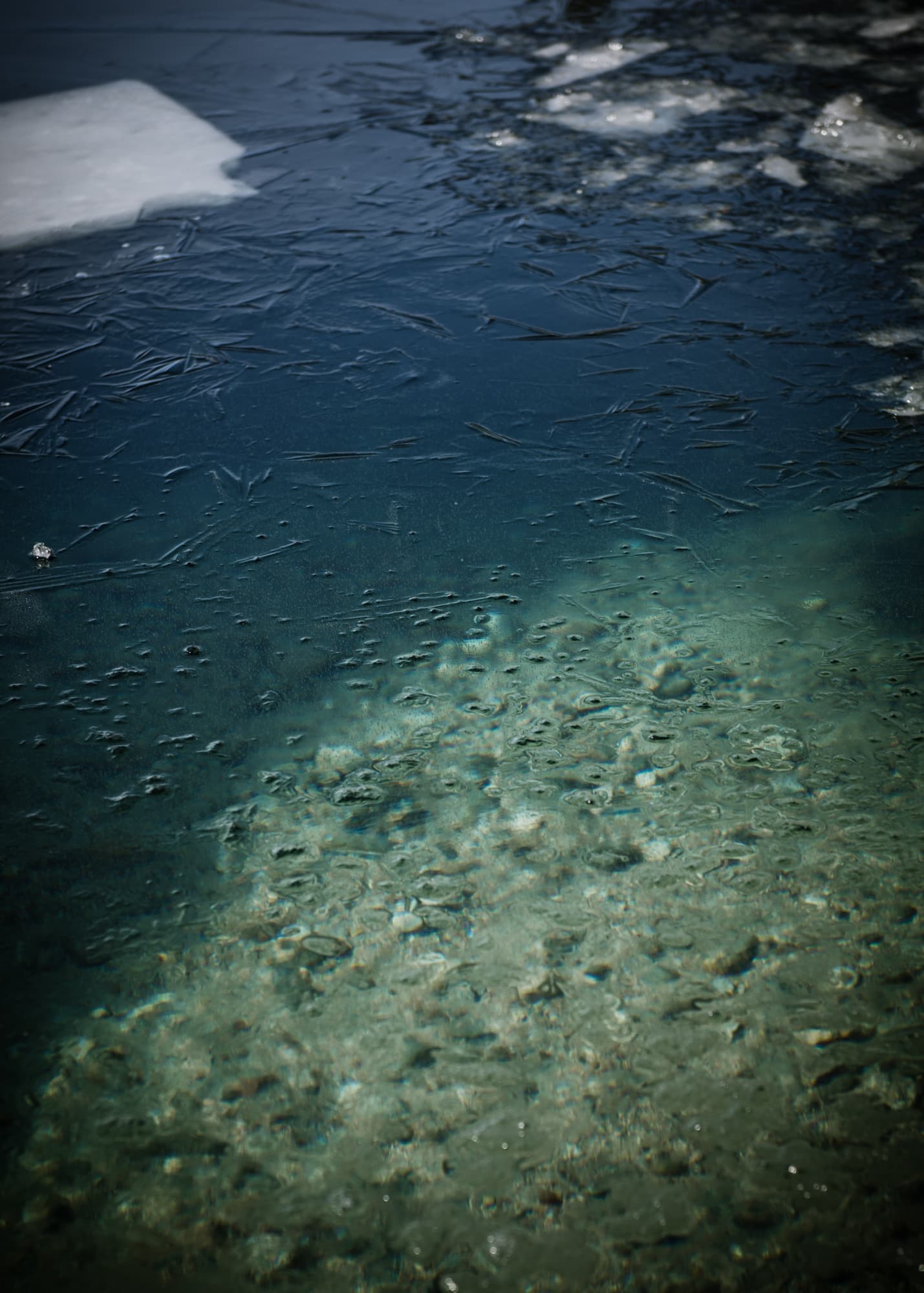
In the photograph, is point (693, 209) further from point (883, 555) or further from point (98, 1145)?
point (98, 1145)

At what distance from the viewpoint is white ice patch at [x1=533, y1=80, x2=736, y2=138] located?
3.53 meters

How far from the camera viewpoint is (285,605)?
5.97ft

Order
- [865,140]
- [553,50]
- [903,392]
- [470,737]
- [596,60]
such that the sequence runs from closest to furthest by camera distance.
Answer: [470,737]
[903,392]
[865,140]
[596,60]
[553,50]

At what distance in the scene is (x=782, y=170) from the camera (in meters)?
3.21

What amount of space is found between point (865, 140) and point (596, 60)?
125 cm

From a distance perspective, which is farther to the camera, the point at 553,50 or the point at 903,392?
the point at 553,50

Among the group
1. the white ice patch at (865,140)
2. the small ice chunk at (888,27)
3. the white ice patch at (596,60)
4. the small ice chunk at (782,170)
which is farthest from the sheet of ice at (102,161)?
the small ice chunk at (888,27)

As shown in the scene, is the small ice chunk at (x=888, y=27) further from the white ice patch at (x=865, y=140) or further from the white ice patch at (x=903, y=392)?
the white ice patch at (x=903, y=392)

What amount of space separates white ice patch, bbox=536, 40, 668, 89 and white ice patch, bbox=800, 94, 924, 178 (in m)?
0.90

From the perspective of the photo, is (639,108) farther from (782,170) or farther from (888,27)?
(888,27)

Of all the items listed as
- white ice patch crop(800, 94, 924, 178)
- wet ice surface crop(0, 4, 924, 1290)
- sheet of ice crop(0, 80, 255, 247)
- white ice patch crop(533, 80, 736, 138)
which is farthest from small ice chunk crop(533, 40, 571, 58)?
sheet of ice crop(0, 80, 255, 247)

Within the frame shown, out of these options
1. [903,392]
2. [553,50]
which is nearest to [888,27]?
[553,50]

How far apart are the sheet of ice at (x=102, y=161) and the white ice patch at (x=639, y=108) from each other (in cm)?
119

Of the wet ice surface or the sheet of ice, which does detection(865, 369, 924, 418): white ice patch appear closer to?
the wet ice surface
